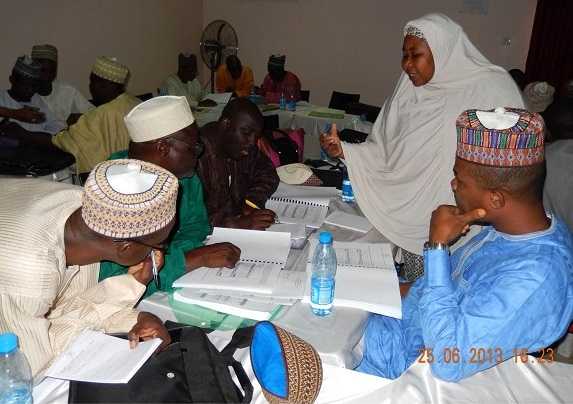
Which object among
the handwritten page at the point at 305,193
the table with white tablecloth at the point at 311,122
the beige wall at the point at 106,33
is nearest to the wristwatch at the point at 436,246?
the handwritten page at the point at 305,193

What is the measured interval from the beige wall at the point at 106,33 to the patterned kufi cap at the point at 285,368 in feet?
16.7

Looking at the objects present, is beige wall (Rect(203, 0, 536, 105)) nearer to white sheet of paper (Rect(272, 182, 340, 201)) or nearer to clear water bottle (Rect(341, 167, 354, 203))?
white sheet of paper (Rect(272, 182, 340, 201))

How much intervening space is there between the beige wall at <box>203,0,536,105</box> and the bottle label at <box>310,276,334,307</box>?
759cm

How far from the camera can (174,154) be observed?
1.99 metres

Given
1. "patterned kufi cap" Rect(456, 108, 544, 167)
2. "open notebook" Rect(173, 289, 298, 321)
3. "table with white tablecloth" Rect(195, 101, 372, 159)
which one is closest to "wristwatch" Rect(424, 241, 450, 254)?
"patterned kufi cap" Rect(456, 108, 544, 167)

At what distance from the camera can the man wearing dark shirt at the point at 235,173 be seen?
8.15 feet

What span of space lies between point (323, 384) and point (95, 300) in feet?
2.56

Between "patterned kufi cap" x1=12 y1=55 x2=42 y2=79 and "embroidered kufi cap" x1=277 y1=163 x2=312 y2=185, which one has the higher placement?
"patterned kufi cap" x1=12 y1=55 x2=42 y2=79

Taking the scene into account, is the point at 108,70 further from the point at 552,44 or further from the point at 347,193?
the point at 552,44

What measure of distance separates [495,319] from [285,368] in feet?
1.92

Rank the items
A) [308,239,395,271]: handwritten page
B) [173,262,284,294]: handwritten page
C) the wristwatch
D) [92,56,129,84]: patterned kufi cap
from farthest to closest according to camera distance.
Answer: [92,56,129,84]: patterned kufi cap
[308,239,395,271]: handwritten page
[173,262,284,294]: handwritten page
the wristwatch

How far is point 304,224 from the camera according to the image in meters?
2.37

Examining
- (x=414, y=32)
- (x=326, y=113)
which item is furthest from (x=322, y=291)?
(x=326, y=113)

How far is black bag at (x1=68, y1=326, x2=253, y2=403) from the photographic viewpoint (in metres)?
1.13
